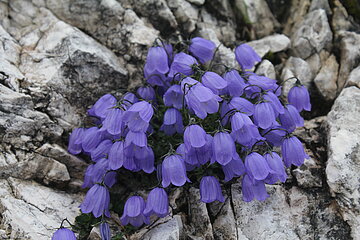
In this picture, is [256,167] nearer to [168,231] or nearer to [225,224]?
[225,224]

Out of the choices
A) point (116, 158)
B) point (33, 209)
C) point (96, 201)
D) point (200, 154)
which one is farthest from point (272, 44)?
point (33, 209)

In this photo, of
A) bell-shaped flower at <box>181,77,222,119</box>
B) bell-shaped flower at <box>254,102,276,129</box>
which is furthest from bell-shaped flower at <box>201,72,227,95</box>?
bell-shaped flower at <box>254,102,276,129</box>

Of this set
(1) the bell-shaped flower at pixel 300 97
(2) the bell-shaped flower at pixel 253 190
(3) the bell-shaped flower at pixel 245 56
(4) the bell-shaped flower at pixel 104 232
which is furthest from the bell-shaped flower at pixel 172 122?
(1) the bell-shaped flower at pixel 300 97

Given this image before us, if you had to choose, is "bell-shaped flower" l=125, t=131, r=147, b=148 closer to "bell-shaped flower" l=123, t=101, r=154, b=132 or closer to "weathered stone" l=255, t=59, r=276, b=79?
"bell-shaped flower" l=123, t=101, r=154, b=132

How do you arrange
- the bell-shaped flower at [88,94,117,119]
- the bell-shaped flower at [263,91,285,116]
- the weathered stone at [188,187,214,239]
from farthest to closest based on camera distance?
the bell-shaped flower at [88,94,117,119] < the bell-shaped flower at [263,91,285,116] < the weathered stone at [188,187,214,239]

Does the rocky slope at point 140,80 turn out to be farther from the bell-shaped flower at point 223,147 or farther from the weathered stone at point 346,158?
the bell-shaped flower at point 223,147

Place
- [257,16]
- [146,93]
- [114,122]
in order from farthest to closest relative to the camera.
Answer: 1. [257,16]
2. [146,93]
3. [114,122]

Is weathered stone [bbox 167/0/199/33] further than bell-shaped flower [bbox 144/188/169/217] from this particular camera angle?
Yes
